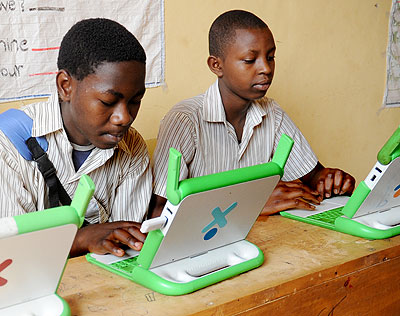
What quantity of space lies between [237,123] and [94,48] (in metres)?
0.82

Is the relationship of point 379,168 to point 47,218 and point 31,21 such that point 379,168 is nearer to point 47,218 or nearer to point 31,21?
point 47,218

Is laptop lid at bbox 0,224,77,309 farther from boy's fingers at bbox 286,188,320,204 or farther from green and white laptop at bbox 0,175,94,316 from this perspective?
boy's fingers at bbox 286,188,320,204

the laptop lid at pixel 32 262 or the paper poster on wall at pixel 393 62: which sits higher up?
the laptop lid at pixel 32 262

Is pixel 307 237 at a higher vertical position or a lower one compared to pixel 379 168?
lower

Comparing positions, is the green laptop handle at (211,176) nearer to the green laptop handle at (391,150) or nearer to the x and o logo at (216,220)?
the x and o logo at (216,220)

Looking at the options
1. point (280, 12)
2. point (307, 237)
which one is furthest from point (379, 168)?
point (280, 12)

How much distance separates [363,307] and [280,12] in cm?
186

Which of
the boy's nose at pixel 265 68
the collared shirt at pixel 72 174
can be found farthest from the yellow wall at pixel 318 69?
the collared shirt at pixel 72 174

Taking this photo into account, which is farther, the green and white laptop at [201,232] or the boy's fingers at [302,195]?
the boy's fingers at [302,195]

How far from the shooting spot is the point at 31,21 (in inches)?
85.4

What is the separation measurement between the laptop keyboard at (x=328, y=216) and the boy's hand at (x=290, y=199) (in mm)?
45

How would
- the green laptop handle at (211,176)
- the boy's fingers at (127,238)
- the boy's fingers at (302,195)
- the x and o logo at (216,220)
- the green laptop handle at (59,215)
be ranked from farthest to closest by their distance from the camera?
the boy's fingers at (302,195) → the boy's fingers at (127,238) → the x and o logo at (216,220) → the green laptop handle at (211,176) → the green laptop handle at (59,215)

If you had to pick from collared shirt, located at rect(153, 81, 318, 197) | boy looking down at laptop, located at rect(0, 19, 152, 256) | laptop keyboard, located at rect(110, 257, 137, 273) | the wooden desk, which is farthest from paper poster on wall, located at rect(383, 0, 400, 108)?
laptop keyboard, located at rect(110, 257, 137, 273)

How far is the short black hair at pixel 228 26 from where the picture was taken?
202 centimetres
